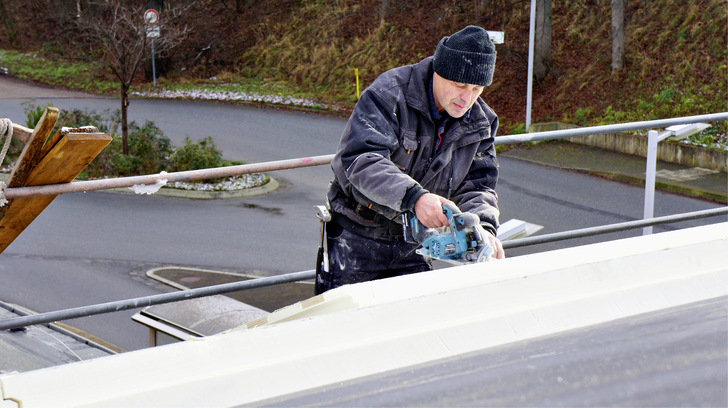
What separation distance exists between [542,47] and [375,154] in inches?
721

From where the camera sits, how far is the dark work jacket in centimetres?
281

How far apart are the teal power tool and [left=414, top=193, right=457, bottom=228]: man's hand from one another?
0.02 m

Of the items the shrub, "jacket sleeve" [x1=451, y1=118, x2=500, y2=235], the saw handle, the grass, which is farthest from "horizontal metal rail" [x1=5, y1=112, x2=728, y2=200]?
the grass

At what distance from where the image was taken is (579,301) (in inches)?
65.9

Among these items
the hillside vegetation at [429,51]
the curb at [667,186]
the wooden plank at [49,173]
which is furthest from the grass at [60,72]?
the wooden plank at [49,173]

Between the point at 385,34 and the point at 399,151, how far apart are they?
23113mm

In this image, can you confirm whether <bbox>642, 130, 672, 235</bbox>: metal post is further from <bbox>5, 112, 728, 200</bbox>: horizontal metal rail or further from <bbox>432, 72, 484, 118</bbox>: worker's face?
<bbox>432, 72, 484, 118</bbox>: worker's face

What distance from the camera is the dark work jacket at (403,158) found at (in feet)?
9.23

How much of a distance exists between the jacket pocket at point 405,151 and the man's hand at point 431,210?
13.7 inches

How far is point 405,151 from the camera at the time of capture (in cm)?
302

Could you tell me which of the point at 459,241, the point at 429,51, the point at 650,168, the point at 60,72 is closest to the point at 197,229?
the point at 650,168

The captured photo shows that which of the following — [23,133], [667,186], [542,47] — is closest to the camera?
[23,133]

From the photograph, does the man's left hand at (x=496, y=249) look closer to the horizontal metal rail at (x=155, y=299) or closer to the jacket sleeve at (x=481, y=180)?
the jacket sleeve at (x=481, y=180)

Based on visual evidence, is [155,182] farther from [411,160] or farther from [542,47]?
[542,47]
